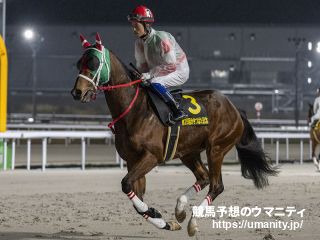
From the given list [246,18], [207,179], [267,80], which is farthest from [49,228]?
[246,18]

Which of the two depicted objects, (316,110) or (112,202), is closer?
(112,202)

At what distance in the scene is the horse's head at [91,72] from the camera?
20.5 feet

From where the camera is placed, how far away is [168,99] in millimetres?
6832

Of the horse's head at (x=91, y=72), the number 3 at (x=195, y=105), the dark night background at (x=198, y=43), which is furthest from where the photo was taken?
the dark night background at (x=198, y=43)

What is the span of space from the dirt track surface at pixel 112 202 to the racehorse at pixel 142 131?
0.38 metres

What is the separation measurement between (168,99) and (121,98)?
0.47 meters

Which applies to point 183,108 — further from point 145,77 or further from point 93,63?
point 93,63

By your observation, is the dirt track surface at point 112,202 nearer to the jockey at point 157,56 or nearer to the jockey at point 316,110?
the jockey at point 316,110

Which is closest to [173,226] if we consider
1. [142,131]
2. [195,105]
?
[142,131]

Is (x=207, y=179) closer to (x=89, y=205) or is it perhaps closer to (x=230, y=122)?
(x=230, y=122)

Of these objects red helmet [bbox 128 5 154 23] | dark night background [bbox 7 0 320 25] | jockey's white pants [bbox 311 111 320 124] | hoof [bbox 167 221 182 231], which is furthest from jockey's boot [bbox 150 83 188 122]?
dark night background [bbox 7 0 320 25]

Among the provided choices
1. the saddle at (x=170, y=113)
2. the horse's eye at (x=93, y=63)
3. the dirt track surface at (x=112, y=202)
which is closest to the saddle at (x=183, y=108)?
the saddle at (x=170, y=113)

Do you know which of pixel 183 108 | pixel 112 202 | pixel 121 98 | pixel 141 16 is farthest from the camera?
pixel 112 202

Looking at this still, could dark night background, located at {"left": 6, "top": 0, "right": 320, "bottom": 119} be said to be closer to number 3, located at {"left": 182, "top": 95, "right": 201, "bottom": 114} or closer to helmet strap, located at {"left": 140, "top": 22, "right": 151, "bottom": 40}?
number 3, located at {"left": 182, "top": 95, "right": 201, "bottom": 114}
